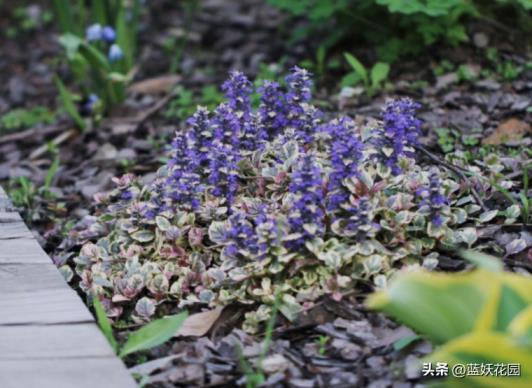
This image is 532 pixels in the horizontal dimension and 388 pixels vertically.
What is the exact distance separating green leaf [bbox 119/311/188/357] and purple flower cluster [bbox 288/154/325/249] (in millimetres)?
382

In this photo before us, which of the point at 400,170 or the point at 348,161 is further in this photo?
the point at 400,170

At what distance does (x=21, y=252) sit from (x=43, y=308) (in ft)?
1.25

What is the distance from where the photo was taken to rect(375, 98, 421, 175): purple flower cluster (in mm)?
2398

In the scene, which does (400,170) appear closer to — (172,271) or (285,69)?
(172,271)

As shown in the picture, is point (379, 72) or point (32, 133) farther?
point (32, 133)

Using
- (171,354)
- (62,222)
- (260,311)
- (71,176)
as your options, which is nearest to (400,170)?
(260,311)

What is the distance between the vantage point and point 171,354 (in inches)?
83.8

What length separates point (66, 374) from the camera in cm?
188

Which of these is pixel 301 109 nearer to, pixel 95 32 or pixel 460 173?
pixel 460 173

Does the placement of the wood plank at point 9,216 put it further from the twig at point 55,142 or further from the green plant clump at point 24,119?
the green plant clump at point 24,119

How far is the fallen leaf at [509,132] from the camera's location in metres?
3.06

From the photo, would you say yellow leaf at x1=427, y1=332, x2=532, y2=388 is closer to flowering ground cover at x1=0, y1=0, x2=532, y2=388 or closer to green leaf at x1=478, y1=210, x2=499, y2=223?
flowering ground cover at x1=0, y1=0, x2=532, y2=388

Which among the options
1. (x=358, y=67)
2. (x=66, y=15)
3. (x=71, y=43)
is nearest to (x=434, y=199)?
(x=358, y=67)

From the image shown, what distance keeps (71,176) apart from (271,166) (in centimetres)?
130
